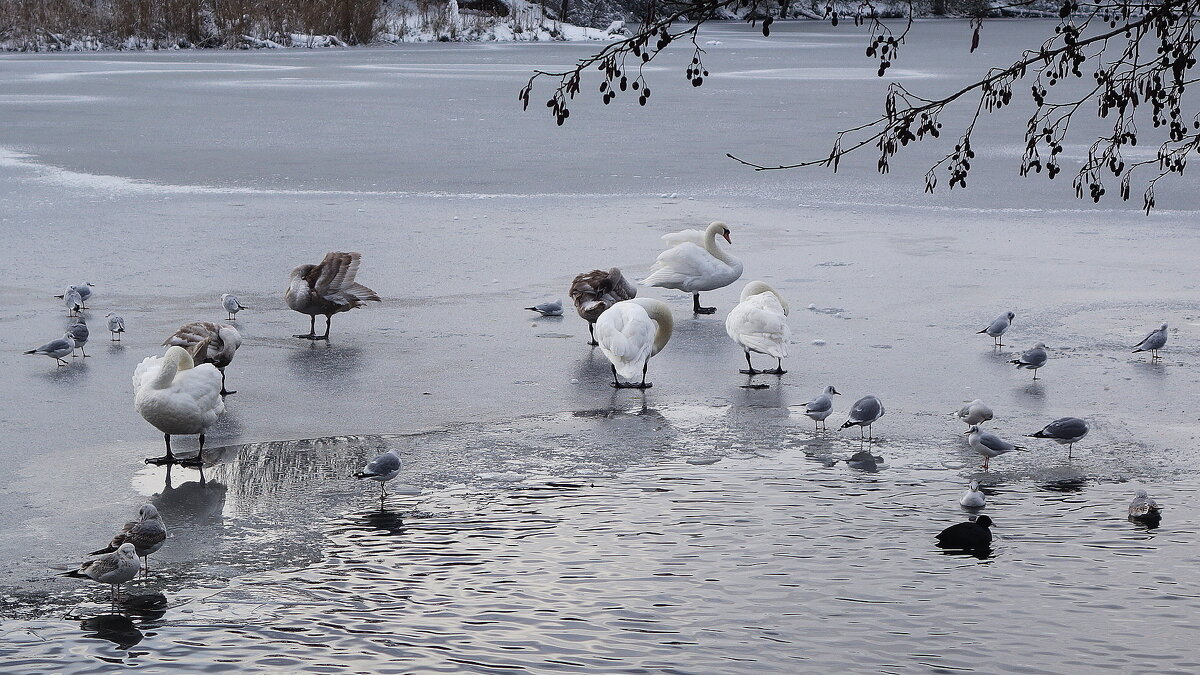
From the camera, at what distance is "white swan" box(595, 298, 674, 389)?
27.4 ft

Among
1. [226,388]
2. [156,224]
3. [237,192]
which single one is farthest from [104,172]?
[226,388]

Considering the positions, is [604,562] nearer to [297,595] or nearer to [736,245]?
[297,595]

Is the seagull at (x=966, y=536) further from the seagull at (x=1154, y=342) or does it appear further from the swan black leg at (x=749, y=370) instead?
the seagull at (x=1154, y=342)

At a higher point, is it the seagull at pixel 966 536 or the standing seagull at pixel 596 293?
the standing seagull at pixel 596 293

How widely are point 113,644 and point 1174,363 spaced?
22.7ft

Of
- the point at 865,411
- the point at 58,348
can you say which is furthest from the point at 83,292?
the point at 865,411

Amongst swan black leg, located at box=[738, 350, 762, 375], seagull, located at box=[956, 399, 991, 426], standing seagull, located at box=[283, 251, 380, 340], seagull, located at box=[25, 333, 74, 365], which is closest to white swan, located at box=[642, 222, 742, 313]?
swan black leg, located at box=[738, 350, 762, 375]

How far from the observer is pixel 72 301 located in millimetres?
9844

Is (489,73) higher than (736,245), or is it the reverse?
(489,73)

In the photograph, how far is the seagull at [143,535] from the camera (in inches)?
213

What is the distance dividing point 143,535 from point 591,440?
2.69 metres

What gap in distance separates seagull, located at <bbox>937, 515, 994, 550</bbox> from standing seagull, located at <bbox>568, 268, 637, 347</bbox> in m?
4.03

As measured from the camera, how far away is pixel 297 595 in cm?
534

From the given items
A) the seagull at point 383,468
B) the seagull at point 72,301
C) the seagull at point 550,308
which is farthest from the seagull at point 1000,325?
the seagull at point 72,301
